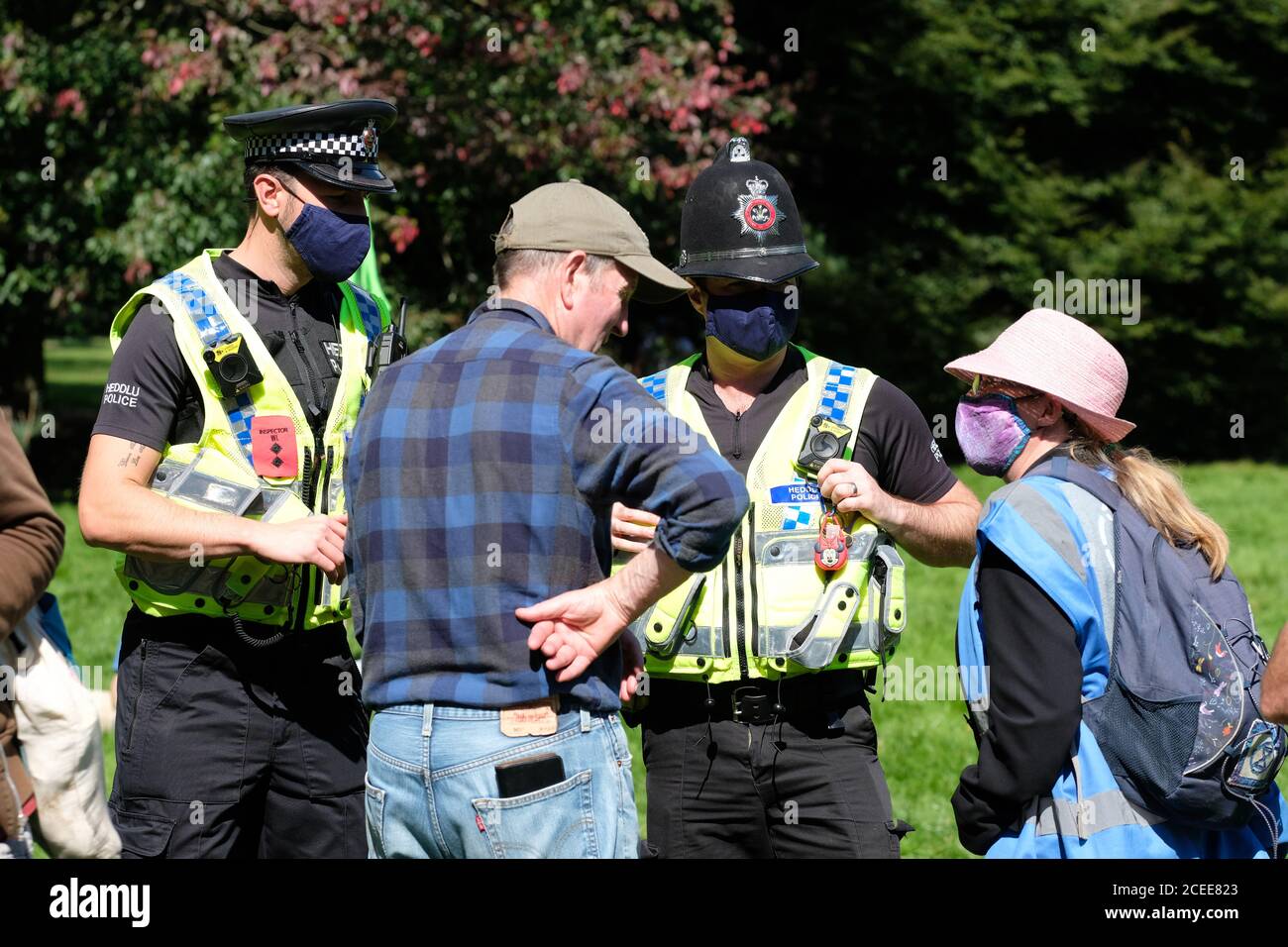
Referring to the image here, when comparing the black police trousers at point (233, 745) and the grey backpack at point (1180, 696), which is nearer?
the grey backpack at point (1180, 696)

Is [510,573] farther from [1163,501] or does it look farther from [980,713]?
[1163,501]

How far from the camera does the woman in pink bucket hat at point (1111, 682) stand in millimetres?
3264

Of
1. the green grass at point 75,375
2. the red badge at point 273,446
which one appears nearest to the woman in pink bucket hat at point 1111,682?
the red badge at point 273,446

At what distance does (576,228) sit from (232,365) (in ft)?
3.97

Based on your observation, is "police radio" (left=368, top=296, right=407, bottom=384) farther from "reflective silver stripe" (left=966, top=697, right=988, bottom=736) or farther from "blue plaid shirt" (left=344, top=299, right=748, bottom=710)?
"reflective silver stripe" (left=966, top=697, right=988, bottom=736)

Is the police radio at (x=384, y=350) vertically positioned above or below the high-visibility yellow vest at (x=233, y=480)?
above

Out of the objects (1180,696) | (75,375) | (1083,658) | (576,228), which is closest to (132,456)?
(576,228)

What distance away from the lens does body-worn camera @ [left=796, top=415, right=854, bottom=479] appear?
13.5ft

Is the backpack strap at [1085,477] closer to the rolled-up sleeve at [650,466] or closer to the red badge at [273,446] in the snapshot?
the rolled-up sleeve at [650,466]

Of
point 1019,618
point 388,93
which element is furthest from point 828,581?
point 388,93

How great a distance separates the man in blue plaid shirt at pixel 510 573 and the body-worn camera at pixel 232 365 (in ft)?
2.92

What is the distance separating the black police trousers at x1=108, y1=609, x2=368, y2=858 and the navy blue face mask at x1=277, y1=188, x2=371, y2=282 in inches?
41.8

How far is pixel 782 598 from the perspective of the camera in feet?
13.4

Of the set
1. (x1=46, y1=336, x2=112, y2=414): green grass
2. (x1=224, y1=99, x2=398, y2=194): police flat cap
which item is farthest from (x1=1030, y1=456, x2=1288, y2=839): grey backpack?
(x1=46, y1=336, x2=112, y2=414): green grass
